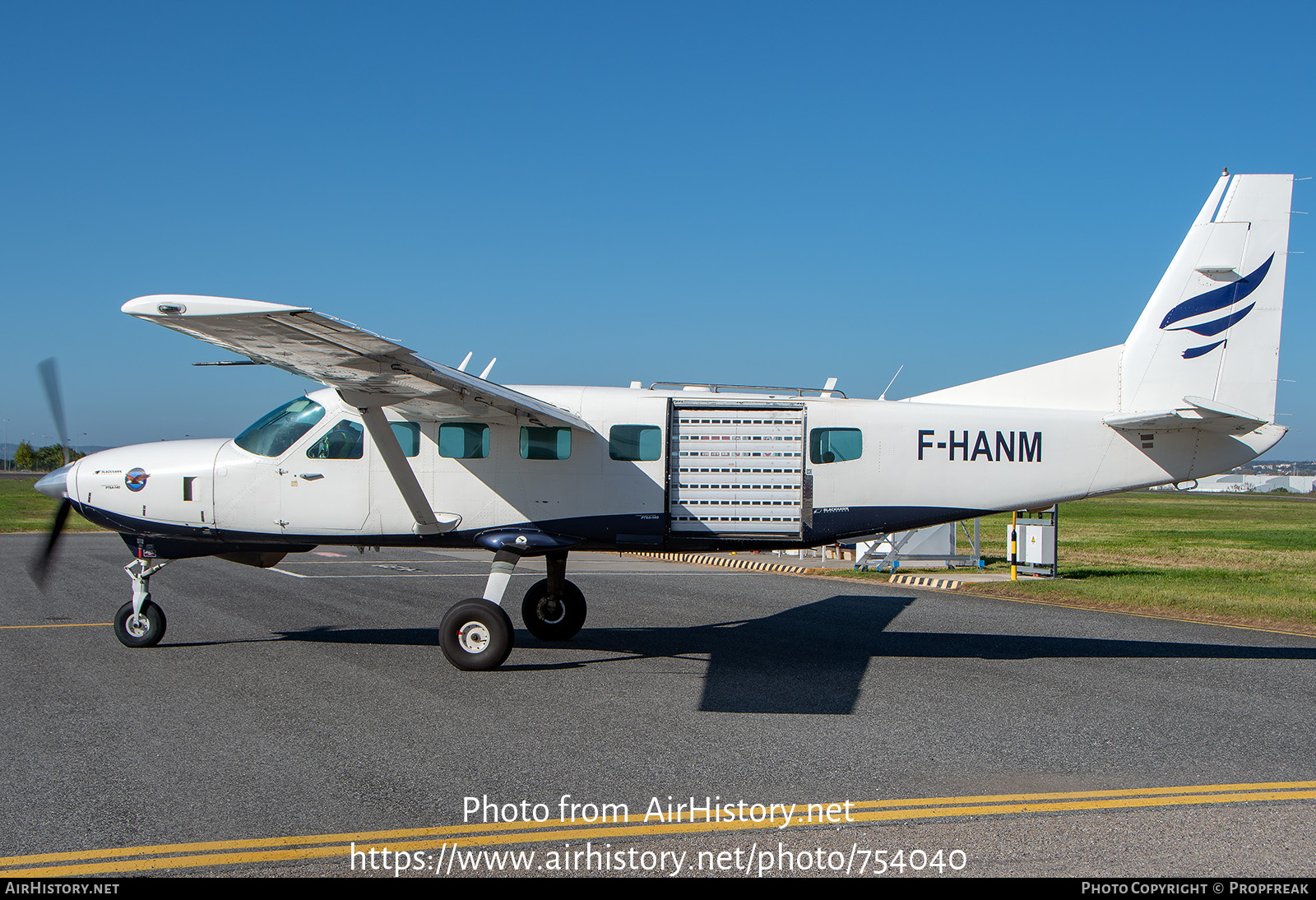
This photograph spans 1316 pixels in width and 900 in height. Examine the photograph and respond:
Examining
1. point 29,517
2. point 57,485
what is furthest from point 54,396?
point 29,517

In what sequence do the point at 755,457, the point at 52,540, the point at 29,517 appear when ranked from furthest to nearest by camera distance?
1. the point at 29,517
2. the point at 52,540
3. the point at 755,457

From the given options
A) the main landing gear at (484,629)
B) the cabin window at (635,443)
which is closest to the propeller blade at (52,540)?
the main landing gear at (484,629)

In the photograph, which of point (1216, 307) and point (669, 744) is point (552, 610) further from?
point (1216, 307)

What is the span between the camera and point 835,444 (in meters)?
10.7

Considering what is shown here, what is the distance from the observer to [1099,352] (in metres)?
11.0

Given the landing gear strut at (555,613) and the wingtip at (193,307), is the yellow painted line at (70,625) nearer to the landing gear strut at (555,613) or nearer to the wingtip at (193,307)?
the landing gear strut at (555,613)

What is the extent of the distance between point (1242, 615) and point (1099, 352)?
21.1ft

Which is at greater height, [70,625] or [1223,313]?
[1223,313]

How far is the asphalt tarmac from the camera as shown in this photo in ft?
16.9

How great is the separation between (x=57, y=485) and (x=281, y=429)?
2.81 meters

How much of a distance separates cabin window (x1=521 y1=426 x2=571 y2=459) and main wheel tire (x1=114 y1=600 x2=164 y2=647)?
4.69 m

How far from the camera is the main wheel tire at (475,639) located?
9.80 metres

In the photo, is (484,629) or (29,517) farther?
(29,517)
